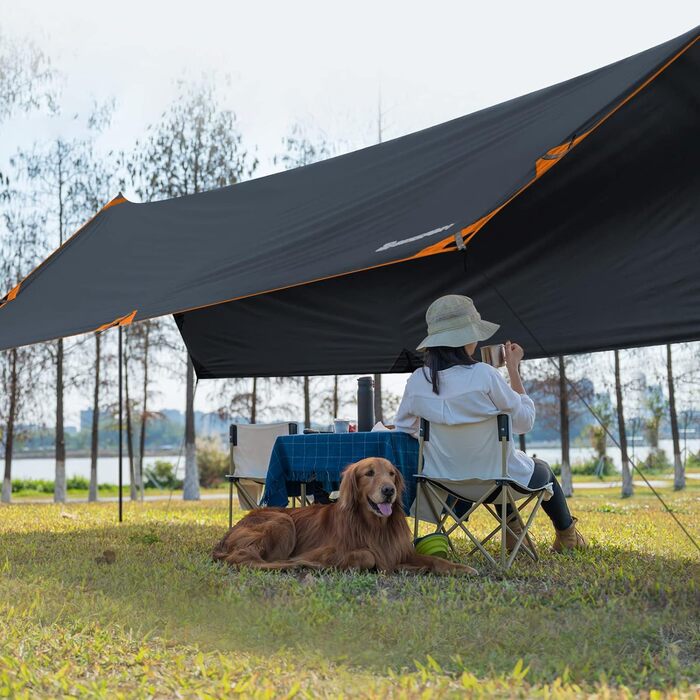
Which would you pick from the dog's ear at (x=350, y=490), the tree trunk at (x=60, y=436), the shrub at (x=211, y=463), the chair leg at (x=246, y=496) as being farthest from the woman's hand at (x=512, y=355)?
the shrub at (x=211, y=463)

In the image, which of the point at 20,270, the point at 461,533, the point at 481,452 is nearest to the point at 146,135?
the point at 20,270

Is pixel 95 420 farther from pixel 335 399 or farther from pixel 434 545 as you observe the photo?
pixel 434 545

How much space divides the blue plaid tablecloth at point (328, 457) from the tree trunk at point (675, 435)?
429 inches

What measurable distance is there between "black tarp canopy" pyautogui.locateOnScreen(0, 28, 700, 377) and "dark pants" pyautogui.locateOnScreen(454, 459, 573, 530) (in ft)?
3.46

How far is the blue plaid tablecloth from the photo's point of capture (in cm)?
394

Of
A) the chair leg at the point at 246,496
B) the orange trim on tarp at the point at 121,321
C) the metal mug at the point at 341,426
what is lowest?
the chair leg at the point at 246,496

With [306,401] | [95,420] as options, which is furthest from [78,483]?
[306,401]

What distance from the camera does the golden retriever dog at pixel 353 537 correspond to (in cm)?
341

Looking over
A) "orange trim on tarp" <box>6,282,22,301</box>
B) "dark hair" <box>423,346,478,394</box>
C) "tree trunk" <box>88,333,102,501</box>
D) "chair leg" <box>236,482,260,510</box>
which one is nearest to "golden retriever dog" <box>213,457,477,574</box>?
"dark hair" <box>423,346,478,394</box>

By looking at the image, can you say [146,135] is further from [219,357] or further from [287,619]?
[287,619]

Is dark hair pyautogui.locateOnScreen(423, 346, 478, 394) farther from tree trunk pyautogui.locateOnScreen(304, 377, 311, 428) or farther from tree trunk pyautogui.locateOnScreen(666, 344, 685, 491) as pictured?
tree trunk pyautogui.locateOnScreen(666, 344, 685, 491)

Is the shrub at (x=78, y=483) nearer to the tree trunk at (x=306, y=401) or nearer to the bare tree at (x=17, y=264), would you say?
the bare tree at (x=17, y=264)

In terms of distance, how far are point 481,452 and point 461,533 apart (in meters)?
1.69

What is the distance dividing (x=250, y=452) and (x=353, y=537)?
198cm
